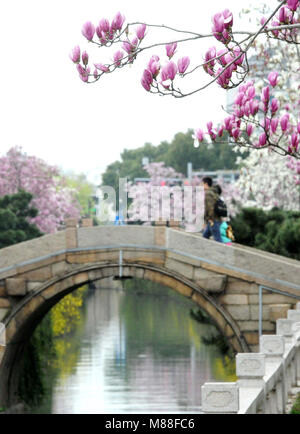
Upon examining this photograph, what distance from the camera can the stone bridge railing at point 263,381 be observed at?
8.77 metres

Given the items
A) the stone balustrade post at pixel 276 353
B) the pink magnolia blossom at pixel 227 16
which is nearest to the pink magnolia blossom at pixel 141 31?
the pink magnolia blossom at pixel 227 16

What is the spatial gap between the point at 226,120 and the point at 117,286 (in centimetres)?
6474

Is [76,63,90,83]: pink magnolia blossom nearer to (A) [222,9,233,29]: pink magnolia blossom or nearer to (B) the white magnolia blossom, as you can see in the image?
(A) [222,9,233,29]: pink magnolia blossom

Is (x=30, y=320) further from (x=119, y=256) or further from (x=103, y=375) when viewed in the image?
(x=103, y=375)

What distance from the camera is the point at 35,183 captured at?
44594 mm

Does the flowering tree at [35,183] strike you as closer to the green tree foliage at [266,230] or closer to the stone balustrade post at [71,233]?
the green tree foliage at [266,230]

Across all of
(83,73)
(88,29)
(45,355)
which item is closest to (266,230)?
(45,355)

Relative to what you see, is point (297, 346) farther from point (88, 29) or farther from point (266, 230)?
point (266, 230)

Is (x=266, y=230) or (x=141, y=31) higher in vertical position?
(x=266, y=230)

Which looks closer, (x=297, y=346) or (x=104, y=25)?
(x=104, y=25)

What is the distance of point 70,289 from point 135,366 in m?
9.70

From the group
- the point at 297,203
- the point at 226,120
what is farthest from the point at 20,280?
the point at 297,203

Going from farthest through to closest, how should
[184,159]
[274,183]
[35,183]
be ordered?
[184,159]
[35,183]
[274,183]

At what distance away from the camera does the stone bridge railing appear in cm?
877
